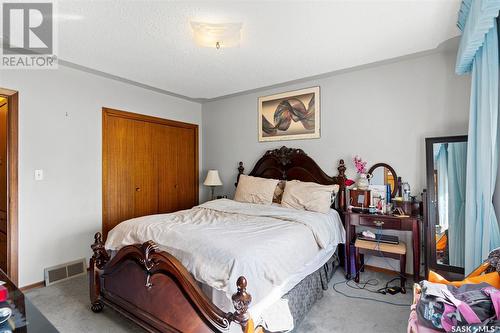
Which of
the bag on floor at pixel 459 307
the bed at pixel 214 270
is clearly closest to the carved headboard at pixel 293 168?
the bed at pixel 214 270

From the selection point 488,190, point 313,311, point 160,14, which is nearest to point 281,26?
point 160,14

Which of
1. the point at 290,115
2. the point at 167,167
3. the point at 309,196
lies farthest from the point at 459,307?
the point at 167,167

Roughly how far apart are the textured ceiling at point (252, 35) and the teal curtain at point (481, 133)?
322 mm

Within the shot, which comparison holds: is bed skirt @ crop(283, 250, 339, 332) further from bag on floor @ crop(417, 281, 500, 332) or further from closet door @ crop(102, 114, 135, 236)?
closet door @ crop(102, 114, 135, 236)

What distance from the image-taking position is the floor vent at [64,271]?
2793mm

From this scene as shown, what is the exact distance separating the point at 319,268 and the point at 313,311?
1.29 feet

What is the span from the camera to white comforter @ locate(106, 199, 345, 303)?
61.8 inches

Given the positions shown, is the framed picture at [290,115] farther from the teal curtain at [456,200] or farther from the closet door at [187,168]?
the teal curtain at [456,200]

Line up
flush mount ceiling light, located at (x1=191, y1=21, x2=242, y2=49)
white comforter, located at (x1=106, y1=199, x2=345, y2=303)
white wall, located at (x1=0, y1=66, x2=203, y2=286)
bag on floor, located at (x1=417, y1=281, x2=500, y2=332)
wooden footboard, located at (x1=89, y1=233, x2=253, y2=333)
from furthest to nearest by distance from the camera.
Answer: white wall, located at (x1=0, y1=66, x2=203, y2=286) → flush mount ceiling light, located at (x1=191, y1=21, x2=242, y2=49) → white comforter, located at (x1=106, y1=199, x2=345, y2=303) → wooden footboard, located at (x1=89, y1=233, x2=253, y2=333) → bag on floor, located at (x1=417, y1=281, x2=500, y2=332)

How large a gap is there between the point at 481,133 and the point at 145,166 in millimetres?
3854

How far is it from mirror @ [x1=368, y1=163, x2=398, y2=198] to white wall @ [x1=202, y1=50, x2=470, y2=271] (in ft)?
0.21

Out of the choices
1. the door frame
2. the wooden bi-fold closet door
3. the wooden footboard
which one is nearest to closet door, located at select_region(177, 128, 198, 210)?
the wooden bi-fold closet door

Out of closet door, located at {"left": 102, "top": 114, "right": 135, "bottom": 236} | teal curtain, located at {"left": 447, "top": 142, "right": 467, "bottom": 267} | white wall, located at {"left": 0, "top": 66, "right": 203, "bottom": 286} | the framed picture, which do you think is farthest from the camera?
the framed picture

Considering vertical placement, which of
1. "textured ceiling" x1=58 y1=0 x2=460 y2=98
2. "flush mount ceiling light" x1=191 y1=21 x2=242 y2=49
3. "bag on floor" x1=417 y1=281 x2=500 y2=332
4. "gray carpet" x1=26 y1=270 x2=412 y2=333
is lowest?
"gray carpet" x1=26 y1=270 x2=412 y2=333
